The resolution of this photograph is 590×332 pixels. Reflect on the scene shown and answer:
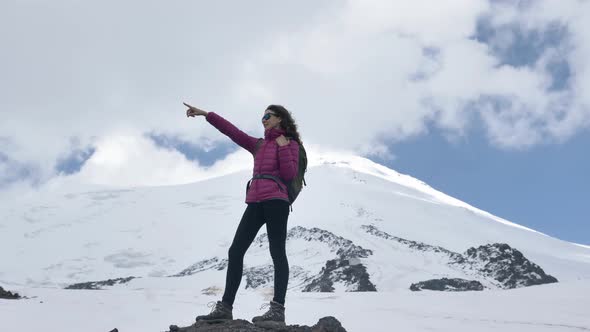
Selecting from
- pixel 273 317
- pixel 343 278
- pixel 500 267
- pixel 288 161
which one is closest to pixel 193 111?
pixel 288 161

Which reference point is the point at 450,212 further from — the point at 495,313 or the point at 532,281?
the point at 495,313

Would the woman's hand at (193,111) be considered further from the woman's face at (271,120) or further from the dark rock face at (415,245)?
the dark rock face at (415,245)

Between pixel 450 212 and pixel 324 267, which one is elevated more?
pixel 450 212

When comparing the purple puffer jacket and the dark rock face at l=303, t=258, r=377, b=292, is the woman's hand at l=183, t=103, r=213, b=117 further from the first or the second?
the dark rock face at l=303, t=258, r=377, b=292

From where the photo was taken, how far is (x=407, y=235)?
4944cm

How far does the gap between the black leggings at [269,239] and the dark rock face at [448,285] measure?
26.3 m

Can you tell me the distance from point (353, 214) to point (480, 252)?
18.8 m

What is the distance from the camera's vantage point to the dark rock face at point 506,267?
3469 centimetres

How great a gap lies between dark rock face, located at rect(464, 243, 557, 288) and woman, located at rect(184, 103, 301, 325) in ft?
108

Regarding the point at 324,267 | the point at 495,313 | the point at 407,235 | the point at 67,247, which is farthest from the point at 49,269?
the point at 495,313

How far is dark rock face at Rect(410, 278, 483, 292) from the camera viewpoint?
1170 inches

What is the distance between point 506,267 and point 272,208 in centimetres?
3479

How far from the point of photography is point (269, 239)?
4.69 metres

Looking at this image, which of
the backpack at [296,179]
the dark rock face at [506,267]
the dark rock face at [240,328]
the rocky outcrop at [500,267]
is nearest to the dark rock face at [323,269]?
the rocky outcrop at [500,267]
